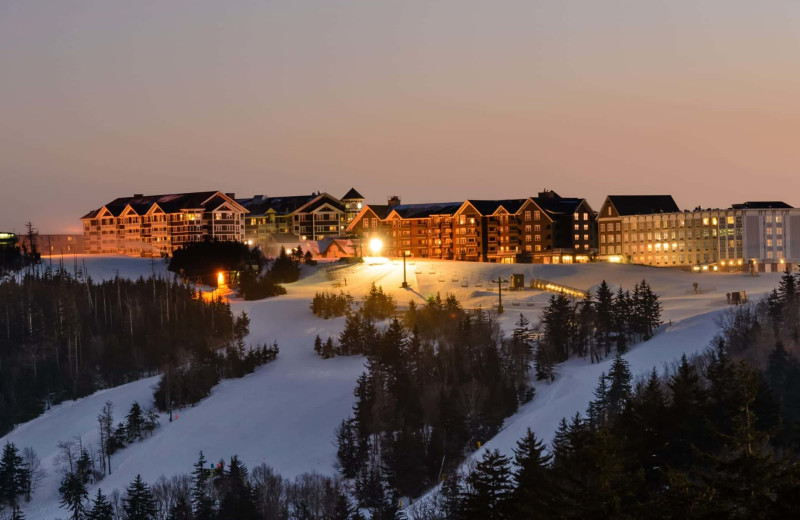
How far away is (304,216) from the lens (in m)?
166

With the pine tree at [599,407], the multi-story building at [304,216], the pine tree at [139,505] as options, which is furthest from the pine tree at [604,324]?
the multi-story building at [304,216]

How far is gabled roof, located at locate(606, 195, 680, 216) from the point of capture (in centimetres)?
14850

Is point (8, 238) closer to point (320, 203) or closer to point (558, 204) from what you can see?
point (320, 203)

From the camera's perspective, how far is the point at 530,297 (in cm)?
10725

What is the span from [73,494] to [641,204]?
4204 inches

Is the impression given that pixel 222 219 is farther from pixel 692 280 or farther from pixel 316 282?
pixel 692 280

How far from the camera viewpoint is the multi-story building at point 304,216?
6531 inches

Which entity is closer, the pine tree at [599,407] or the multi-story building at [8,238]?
the pine tree at [599,407]

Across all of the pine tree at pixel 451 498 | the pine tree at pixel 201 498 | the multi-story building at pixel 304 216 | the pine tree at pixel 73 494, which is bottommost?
the pine tree at pixel 73 494

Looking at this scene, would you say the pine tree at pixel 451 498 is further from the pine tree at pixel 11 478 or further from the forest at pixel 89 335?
the forest at pixel 89 335

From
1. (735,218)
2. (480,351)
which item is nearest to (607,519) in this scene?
(480,351)

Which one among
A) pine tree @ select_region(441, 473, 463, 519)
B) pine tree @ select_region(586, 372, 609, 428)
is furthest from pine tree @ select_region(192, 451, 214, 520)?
pine tree @ select_region(586, 372, 609, 428)

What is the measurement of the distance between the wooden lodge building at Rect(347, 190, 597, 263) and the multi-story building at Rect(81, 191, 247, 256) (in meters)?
20.5

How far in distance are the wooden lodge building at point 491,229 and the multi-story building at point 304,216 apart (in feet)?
30.0
